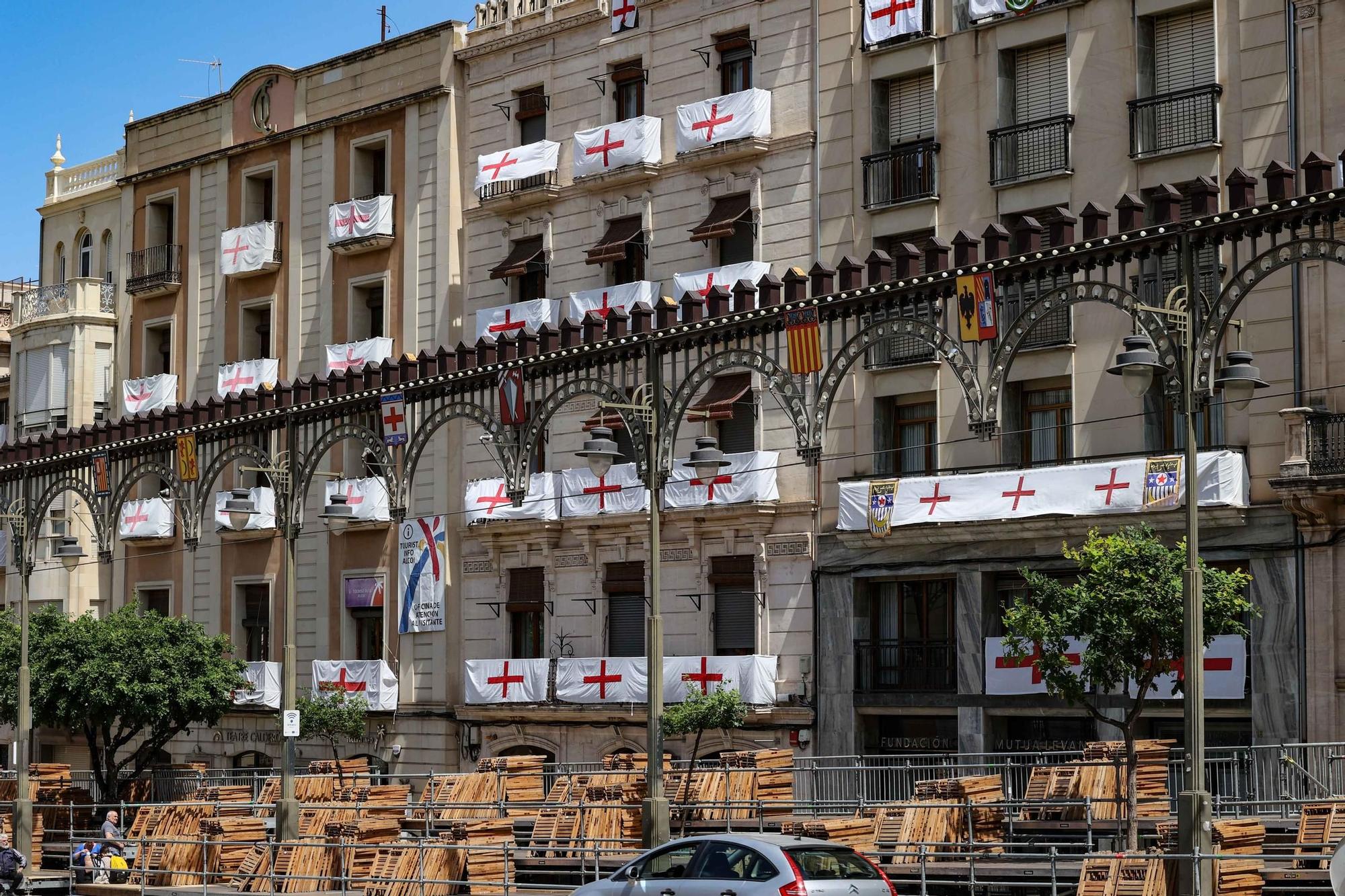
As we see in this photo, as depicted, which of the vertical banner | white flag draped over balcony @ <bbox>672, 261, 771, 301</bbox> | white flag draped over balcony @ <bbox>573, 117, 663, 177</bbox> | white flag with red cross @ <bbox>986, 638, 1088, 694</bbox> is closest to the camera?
white flag with red cross @ <bbox>986, 638, 1088, 694</bbox>

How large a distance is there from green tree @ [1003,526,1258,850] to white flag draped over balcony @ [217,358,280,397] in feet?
99.0

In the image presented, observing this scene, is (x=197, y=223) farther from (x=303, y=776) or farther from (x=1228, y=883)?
(x=1228, y=883)

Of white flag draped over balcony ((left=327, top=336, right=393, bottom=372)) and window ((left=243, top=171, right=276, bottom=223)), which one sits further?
window ((left=243, top=171, right=276, bottom=223))

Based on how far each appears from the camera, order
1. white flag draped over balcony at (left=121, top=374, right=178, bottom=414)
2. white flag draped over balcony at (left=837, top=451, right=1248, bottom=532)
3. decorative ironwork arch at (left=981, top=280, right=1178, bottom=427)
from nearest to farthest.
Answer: decorative ironwork arch at (left=981, top=280, right=1178, bottom=427), white flag draped over balcony at (left=837, top=451, right=1248, bottom=532), white flag draped over balcony at (left=121, top=374, right=178, bottom=414)

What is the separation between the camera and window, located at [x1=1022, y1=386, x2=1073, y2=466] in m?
38.5

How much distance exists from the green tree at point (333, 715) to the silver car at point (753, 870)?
87.8 ft

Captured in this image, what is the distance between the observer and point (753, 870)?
20047mm

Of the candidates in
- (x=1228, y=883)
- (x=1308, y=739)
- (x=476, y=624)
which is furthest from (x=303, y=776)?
(x=1228, y=883)

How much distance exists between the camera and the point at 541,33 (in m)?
49.0

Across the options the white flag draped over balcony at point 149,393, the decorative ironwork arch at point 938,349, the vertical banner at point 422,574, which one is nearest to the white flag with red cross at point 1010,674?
the decorative ironwork arch at point 938,349

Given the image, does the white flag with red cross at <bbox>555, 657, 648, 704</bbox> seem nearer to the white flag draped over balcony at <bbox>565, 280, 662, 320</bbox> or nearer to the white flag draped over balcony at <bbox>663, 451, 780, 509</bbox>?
the white flag draped over balcony at <bbox>663, 451, 780, 509</bbox>

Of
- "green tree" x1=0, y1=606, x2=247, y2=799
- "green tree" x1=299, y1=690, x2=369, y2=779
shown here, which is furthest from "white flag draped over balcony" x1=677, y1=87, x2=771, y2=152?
"green tree" x1=0, y1=606, x2=247, y2=799

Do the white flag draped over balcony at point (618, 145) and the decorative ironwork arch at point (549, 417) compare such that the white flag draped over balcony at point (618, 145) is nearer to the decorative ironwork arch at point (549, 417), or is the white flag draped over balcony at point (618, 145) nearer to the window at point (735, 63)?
the window at point (735, 63)

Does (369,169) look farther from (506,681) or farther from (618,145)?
(506,681)
